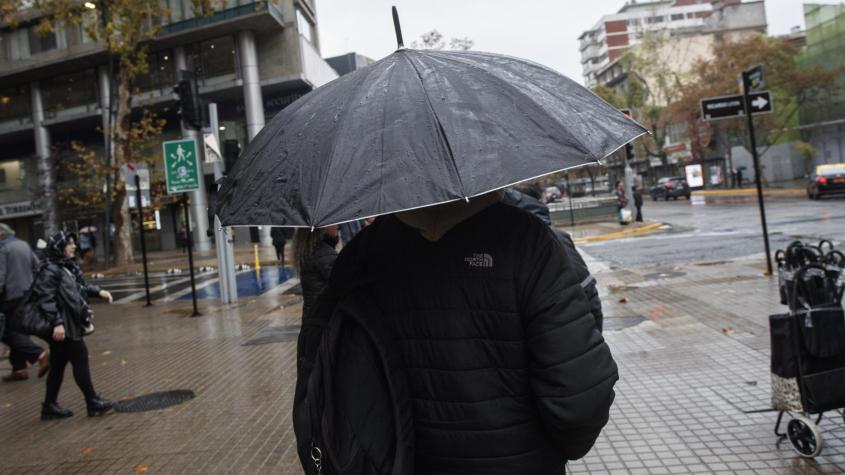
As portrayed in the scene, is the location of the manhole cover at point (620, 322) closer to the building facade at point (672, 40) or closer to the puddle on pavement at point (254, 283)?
the puddle on pavement at point (254, 283)

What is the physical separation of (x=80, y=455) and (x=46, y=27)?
53.6 feet

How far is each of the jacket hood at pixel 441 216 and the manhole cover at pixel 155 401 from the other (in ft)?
16.5

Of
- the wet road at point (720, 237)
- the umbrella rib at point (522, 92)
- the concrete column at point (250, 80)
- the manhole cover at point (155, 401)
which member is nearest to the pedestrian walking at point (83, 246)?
the concrete column at point (250, 80)

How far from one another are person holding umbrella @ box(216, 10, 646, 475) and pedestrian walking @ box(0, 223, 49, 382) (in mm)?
6930

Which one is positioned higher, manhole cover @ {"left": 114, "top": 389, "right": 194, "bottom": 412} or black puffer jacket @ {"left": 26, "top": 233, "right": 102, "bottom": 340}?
black puffer jacket @ {"left": 26, "top": 233, "right": 102, "bottom": 340}

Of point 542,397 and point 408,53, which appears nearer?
point 542,397

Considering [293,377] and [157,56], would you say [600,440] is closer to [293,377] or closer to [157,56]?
[293,377]

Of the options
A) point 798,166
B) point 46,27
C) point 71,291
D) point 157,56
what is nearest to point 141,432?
point 71,291

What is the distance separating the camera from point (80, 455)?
5.01 m

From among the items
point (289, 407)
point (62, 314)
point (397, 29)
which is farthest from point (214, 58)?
point (397, 29)

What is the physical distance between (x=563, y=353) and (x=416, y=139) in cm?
75

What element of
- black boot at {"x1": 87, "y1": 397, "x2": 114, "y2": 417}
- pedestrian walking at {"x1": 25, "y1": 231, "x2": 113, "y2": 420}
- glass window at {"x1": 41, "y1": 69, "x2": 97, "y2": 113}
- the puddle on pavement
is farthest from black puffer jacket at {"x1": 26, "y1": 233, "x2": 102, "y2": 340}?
glass window at {"x1": 41, "y1": 69, "x2": 97, "y2": 113}

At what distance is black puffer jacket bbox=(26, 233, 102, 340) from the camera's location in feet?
18.8

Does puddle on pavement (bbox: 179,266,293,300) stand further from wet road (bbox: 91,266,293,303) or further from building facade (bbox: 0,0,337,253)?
building facade (bbox: 0,0,337,253)
